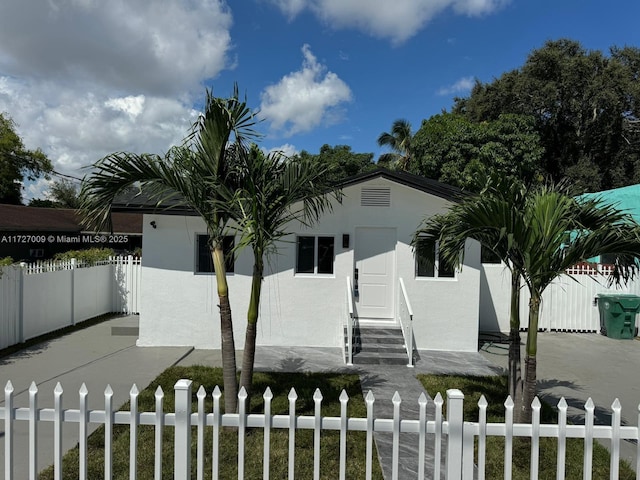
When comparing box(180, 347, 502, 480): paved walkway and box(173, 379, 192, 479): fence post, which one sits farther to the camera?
box(180, 347, 502, 480): paved walkway

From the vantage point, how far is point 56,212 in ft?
82.3

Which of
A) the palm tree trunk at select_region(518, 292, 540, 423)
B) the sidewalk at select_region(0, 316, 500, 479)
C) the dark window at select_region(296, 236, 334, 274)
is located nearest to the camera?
the palm tree trunk at select_region(518, 292, 540, 423)

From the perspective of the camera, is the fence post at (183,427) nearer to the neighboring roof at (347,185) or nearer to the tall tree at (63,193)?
the neighboring roof at (347,185)

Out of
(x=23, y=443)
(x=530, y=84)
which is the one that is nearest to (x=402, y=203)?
(x=23, y=443)

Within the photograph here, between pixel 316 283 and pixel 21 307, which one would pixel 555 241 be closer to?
pixel 316 283

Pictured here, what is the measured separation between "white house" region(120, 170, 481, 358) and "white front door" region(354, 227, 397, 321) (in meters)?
0.10

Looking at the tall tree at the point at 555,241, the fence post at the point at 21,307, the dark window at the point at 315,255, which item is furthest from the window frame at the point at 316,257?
the fence post at the point at 21,307

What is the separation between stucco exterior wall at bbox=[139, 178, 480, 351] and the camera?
923cm

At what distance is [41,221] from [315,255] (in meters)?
18.4

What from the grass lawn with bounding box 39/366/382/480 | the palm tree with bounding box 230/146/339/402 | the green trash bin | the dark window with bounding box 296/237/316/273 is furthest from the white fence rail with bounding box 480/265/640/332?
the palm tree with bounding box 230/146/339/402

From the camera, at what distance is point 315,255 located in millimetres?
9344

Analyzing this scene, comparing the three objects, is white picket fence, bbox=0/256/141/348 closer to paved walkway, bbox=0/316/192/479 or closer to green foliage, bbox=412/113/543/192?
paved walkway, bbox=0/316/192/479

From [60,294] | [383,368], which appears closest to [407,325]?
[383,368]

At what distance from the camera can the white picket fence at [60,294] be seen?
28.5ft
